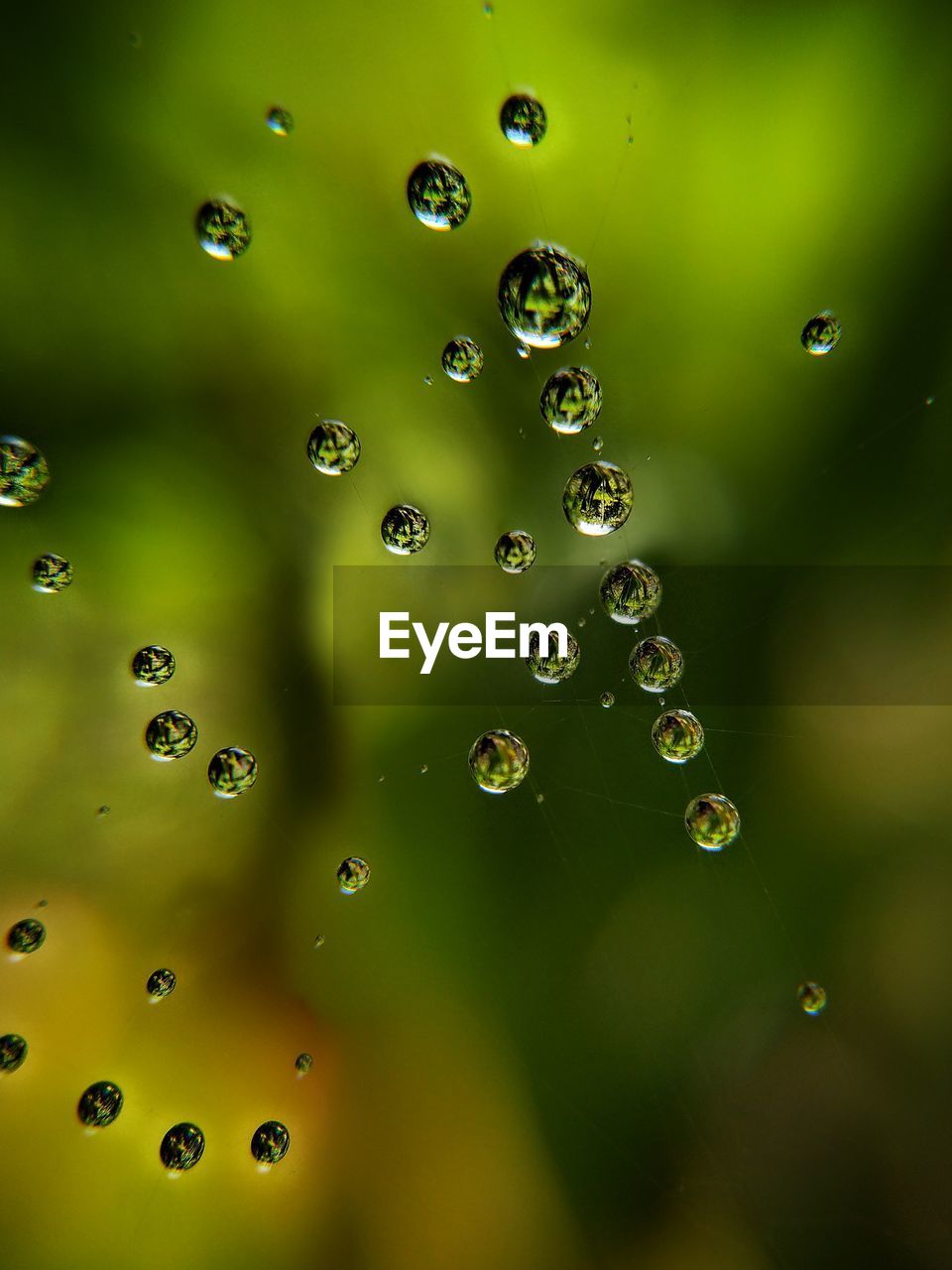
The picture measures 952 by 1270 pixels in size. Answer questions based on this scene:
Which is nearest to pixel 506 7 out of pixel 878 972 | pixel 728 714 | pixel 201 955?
pixel 728 714

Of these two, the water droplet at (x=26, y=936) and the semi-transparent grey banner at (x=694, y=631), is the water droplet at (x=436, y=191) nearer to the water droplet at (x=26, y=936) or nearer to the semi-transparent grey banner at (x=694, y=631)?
the semi-transparent grey banner at (x=694, y=631)

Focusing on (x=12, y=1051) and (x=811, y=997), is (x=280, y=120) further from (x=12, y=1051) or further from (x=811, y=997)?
(x=811, y=997)

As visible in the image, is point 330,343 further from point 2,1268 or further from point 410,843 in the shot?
point 2,1268

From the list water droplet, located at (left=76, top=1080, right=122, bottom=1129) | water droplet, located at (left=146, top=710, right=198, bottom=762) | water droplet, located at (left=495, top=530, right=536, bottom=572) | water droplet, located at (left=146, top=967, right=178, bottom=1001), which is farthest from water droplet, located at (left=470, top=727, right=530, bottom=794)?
water droplet, located at (left=76, top=1080, right=122, bottom=1129)

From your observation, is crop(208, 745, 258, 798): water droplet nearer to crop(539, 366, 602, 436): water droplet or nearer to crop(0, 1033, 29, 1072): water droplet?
crop(0, 1033, 29, 1072): water droplet

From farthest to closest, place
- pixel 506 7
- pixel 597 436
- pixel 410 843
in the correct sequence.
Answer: pixel 410 843 → pixel 597 436 → pixel 506 7

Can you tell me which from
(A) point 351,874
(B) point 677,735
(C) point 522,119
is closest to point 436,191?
(C) point 522,119
